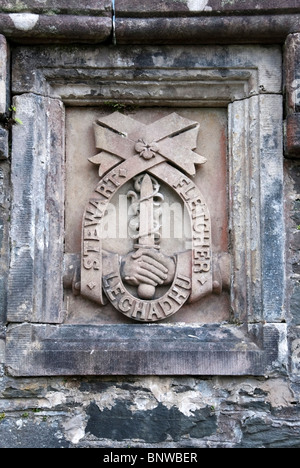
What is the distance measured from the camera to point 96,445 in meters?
3.55

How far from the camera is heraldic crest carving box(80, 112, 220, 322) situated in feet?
12.4

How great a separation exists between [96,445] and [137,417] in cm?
28

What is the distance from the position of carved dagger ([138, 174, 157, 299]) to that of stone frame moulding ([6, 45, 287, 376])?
225mm

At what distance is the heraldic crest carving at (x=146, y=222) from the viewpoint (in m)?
3.79

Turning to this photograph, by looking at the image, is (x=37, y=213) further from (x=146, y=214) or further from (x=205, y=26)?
(x=205, y=26)

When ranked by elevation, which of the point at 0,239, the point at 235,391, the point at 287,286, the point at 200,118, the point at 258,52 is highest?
the point at 258,52

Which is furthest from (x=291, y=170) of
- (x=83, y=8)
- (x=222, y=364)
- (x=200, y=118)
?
(x=83, y=8)

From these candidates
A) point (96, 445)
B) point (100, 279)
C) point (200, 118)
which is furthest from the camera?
point (200, 118)

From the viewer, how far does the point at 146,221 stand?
387 centimetres

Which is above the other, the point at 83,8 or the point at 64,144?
the point at 83,8

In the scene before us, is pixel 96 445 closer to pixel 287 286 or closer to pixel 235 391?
pixel 235 391

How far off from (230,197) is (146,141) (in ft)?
2.06

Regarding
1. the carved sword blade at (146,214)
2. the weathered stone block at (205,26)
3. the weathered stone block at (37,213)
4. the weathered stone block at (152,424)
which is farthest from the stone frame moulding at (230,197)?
the carved sword blade at (146,214)

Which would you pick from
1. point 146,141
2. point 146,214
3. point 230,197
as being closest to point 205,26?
point 146,141
